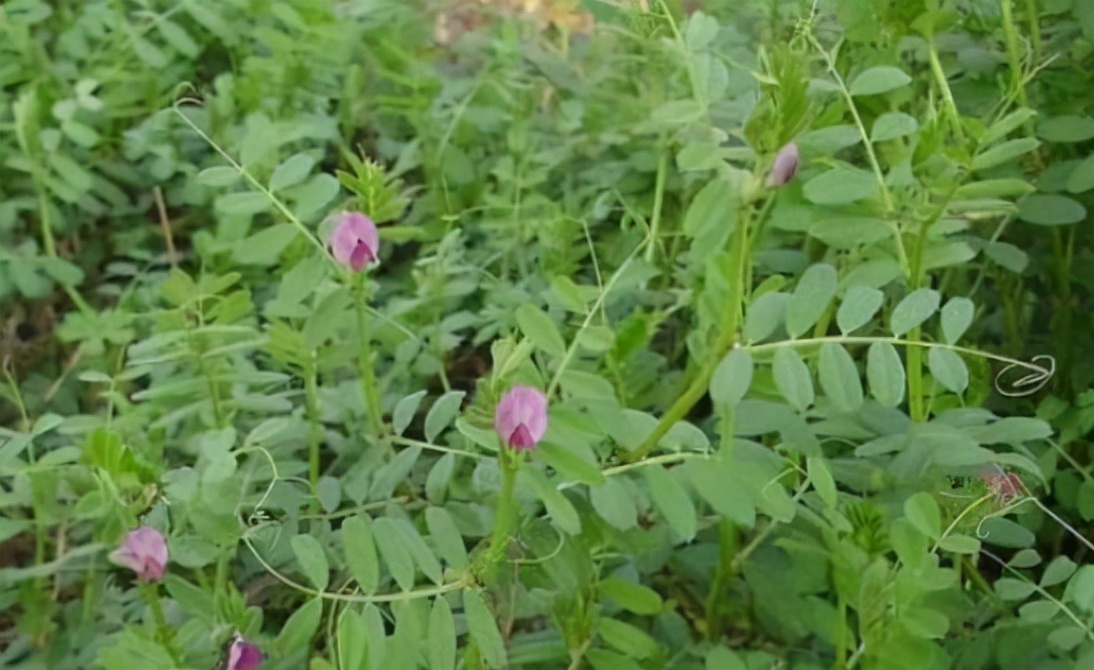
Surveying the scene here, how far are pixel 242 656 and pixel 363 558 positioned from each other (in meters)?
0.08

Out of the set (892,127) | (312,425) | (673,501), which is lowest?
(312,425)

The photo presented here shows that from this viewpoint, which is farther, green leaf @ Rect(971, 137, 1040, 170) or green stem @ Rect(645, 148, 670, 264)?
green stem @ Rect(645, 148, 670, 264)

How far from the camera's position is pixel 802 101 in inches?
16.0

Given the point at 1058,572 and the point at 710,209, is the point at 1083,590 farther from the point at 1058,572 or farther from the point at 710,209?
the point at 710,209

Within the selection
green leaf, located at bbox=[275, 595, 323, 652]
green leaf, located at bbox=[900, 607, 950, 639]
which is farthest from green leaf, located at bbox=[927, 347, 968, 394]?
green leaf, located at bbox=[275, 595, 323, 652]

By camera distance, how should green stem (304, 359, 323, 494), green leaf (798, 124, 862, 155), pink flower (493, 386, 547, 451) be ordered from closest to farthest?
pink flower (493, 386, 547, 451) < green leaf (798, 124, 862, 155) < green stem (304, 359, 323, 494)

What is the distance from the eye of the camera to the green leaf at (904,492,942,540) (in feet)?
1.48

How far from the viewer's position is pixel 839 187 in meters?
0.53

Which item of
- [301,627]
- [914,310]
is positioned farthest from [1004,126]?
[301,627]

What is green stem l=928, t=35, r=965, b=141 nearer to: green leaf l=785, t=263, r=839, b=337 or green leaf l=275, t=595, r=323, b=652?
green leaf l=785, t=263, r=839, b=337

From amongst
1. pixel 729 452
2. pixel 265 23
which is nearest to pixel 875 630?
pixel 729 452

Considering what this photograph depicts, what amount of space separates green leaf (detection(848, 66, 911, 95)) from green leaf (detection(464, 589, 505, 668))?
0.32m

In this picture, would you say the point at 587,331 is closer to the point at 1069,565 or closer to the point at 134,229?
the point at 1069,565

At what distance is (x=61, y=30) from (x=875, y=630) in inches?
39.0
